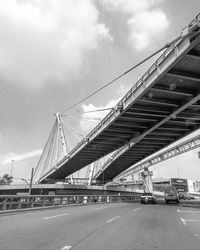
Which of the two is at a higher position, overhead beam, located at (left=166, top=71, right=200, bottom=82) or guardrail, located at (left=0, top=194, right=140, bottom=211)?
overhead beam, located at (left=166, top=71, right=200, bottom=82)

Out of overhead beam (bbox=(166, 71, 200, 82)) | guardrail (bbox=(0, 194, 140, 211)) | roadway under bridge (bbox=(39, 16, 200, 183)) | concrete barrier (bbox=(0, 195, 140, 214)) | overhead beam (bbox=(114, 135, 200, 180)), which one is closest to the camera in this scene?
concrete barrier (bbox=(0, 195, 140, 214))

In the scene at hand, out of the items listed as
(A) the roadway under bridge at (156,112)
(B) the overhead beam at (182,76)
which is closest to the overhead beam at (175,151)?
(A) the roadway under bridge at (156,112)

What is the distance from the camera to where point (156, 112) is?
4372 cm

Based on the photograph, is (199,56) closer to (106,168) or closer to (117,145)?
(117,145)

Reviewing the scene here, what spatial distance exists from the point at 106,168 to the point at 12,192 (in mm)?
27214

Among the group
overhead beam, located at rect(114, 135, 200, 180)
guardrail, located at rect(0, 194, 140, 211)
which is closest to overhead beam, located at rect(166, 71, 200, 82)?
guardrail, located at rect(0, 194, 140, 211)

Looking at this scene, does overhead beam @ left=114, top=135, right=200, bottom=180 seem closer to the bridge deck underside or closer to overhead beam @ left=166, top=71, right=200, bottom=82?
the bridge deck underside

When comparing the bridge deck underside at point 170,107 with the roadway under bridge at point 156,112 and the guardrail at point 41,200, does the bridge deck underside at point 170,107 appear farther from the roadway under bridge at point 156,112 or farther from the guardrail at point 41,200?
the guardrail at point 41,200

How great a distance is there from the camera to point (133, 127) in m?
51.8

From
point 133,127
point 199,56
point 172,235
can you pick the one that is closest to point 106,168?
point 133,127

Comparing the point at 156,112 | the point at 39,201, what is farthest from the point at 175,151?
the point at 39,201

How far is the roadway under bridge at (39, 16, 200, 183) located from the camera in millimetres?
30547

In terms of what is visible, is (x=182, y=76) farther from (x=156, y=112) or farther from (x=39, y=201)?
(x=39, y=201)

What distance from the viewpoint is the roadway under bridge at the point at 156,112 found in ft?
100
